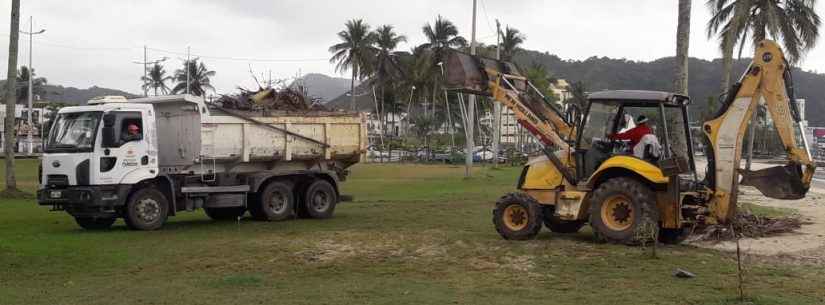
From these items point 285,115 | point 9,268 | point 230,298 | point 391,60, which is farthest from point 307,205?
point 391,60

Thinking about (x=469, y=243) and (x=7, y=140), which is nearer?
(x=469, y=243)

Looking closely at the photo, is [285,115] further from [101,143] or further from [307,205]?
[101,143]

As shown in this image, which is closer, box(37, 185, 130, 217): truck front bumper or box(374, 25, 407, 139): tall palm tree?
box(37, 185, 130, 217): truck front bumper

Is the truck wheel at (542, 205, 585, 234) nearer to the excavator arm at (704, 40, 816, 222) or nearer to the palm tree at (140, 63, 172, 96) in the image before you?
the excavator arm at (704, 40, 816, 222)

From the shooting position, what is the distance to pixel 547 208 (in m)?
15.8

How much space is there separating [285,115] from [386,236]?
593 cm

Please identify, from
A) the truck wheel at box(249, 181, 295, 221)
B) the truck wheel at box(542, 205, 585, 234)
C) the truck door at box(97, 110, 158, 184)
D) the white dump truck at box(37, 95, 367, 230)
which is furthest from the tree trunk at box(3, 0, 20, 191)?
the truck wheel at box(542, 205, 585, 234)

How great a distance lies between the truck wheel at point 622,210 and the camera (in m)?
13.8

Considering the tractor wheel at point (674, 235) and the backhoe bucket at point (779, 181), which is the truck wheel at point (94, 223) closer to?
the tractor wheel at point (674, 235)

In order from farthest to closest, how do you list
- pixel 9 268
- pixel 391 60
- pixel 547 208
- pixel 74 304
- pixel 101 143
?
pixel 391 60 → pixel 101 143 → pixel 547 208 → pixel 9 268 → pixel 74 304

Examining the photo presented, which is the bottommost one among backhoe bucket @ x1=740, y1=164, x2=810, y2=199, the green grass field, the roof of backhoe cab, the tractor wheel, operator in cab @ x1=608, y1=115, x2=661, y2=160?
the green grass field

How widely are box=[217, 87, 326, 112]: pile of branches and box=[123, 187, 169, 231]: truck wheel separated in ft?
9.19

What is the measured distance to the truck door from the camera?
58.8 ft

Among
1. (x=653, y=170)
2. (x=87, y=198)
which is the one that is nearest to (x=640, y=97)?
(x=653, y=170)
